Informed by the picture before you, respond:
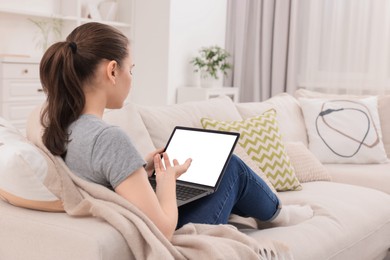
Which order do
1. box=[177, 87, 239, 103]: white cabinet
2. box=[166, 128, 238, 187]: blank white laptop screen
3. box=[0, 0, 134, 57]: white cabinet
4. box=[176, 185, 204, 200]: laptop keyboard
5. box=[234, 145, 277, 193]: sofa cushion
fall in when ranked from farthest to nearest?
box=[177, 87, 239, 103]: white cabinet → box=[0, 0, 134, 57]: white cabinet → box=[234, 145, 277, 193]: sofa cushion → box=[166, 128, 238, 187]: blank white laptop screen → box=[176, 185, 204, 200]: laptop keyboard

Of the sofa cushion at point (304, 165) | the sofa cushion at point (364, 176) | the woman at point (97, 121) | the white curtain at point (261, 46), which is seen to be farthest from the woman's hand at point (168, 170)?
the white curtain at point (261, 46)

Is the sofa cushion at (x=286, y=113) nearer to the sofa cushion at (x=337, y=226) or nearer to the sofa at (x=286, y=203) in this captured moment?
the sofa at (x=286, y=203)

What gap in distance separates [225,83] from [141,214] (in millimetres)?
4348

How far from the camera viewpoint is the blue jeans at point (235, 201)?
184 centimetres

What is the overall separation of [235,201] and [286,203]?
50cm

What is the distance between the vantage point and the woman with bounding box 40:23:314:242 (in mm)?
1511

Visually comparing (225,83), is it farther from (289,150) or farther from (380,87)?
(289,150)

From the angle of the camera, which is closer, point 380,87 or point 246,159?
point 246,159

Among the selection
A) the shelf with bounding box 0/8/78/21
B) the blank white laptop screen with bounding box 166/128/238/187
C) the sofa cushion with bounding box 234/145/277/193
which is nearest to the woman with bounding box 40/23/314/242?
the blank white laptop screen with bounding box 166/128/238/187

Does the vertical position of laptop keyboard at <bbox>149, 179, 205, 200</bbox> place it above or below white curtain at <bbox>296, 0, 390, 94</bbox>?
below

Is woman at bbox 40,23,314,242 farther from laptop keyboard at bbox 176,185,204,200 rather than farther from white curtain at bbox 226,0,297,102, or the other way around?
white curtain at bbox 226,0,297,102

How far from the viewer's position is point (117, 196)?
1.50 meters

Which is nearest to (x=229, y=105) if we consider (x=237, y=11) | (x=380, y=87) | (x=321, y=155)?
(x=321, y=155)

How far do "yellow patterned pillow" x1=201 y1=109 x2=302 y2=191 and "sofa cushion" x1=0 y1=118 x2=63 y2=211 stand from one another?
1145 mm
